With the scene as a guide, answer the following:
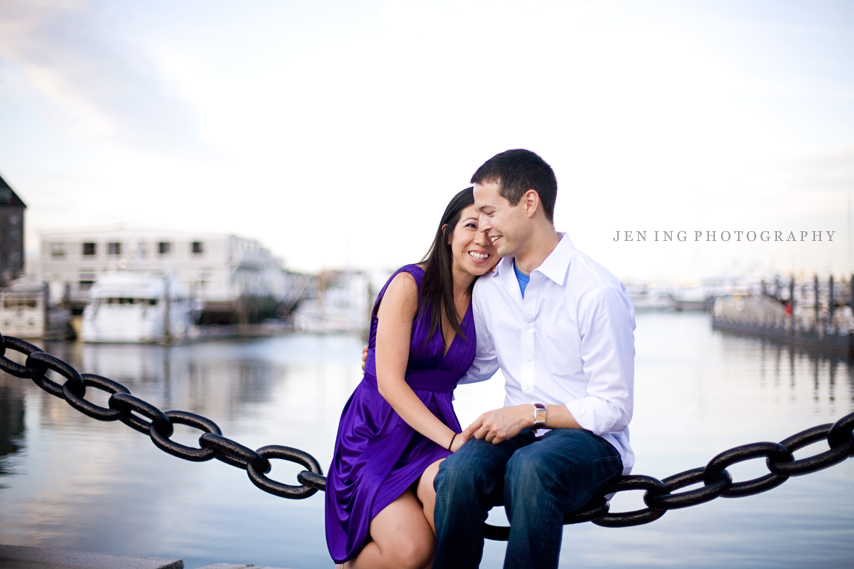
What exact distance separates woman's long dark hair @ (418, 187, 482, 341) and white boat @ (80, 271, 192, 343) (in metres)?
23.2

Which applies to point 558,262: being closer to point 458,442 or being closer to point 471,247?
point 471,247

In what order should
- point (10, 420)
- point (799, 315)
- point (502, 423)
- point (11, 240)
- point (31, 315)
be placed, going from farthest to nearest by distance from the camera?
point (11, 240) < point (31, 315) < point (799, 315) < point (10, 420) < point (502, 423)

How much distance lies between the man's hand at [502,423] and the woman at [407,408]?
95 millimetres

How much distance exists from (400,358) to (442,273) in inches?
9.0

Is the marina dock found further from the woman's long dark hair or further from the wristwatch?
the wristwatch

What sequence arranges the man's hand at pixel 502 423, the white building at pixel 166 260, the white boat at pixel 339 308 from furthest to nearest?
the white building at pixel 166 260
the white boat at pixel 339 308
the man's hand at pixel 502 423

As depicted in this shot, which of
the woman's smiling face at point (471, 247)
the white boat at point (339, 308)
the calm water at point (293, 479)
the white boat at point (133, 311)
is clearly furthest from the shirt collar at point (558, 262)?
the white boat at point (339, 308)

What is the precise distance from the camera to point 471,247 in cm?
165

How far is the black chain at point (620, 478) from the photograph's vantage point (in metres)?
1.35

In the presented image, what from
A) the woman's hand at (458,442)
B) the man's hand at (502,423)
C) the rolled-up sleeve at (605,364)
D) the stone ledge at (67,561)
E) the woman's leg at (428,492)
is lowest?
the stone ledge at (67,561)

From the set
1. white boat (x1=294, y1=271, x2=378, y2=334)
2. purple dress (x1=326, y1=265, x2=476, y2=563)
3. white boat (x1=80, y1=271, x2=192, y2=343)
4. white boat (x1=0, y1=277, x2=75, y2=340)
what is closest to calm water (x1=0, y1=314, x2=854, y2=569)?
purple dress (x1=326, y1=265, x2=476, y2=563)

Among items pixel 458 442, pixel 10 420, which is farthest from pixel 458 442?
pixel 10 420

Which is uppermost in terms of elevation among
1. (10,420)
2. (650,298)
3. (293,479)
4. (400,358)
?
(400,358)

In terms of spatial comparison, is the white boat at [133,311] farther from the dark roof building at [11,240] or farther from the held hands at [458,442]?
the held hands at [458,442]
